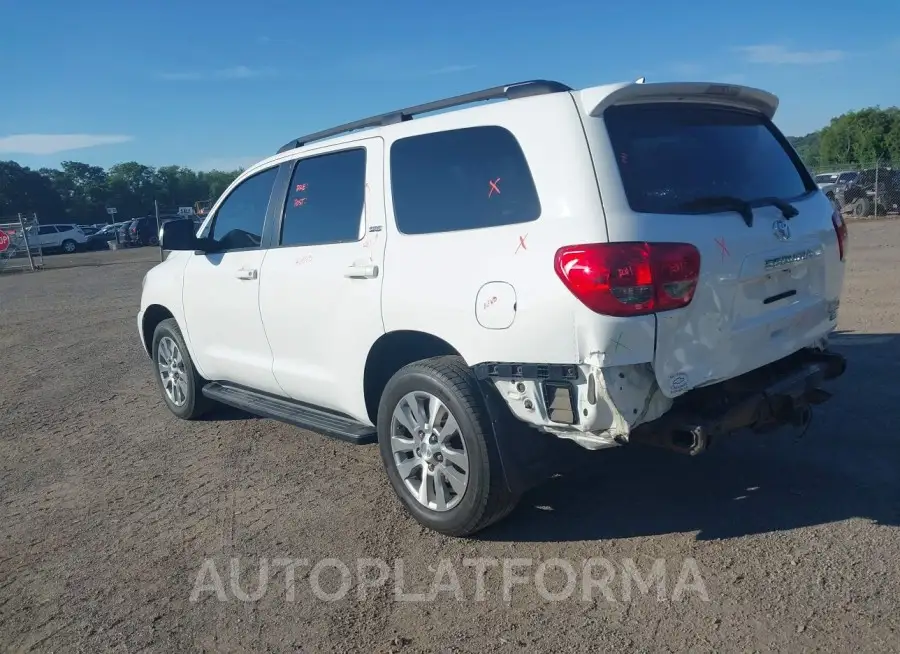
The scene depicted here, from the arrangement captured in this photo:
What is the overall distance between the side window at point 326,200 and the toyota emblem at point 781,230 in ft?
6.95

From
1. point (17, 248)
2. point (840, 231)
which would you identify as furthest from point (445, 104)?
point (17, 248)

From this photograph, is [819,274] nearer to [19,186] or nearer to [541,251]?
[541,251]

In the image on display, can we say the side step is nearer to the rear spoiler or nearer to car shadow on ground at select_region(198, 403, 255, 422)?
car shadow on ground at select_region(198, 403, 255, 422)

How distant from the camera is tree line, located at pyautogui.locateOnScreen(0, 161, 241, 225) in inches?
3056

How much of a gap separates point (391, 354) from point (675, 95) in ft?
6.38

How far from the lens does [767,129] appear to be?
436 cm

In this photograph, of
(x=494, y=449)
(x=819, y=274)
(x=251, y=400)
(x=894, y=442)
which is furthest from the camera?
(x=251, y=400)

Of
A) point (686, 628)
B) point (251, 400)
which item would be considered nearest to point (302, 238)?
point (251, 400)

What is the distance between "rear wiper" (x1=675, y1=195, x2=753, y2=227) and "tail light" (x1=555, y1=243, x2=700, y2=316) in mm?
340

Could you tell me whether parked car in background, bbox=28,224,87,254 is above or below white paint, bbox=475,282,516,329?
below

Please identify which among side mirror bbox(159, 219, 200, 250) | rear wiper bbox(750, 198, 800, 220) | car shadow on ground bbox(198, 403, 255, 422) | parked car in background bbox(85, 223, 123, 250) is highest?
rear wiper bbox(750, 198, 800, 220)

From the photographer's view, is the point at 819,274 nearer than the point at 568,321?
No

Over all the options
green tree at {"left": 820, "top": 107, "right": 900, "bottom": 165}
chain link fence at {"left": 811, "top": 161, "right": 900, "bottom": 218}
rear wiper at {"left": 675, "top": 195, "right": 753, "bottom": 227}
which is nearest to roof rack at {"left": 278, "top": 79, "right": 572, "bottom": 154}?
rear wiper at {"left": 675, "top": 195, "right": 753, "bottom": 227}

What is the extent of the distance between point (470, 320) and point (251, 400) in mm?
2356
